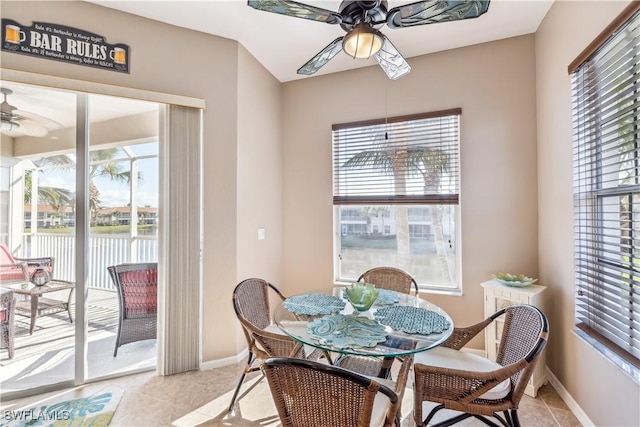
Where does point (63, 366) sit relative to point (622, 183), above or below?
below

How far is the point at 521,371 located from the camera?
1440 millimetres

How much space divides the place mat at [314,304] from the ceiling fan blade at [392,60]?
1.79m

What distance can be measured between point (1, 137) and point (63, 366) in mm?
1836

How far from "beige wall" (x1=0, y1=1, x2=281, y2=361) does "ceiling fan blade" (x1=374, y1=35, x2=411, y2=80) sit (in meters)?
1.41

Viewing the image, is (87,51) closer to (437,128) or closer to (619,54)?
(437,128)

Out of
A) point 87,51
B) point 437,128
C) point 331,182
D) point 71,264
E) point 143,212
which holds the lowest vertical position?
point 71,264

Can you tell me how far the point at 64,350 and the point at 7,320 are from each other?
450mm

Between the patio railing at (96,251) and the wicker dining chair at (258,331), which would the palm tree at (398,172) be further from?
the patio railing at (96,251)

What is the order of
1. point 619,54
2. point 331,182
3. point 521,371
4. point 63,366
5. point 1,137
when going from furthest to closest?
point 331,182
point 63,366
point 1,137
point 619,54
point 521,371

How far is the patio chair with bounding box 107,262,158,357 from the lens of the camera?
8.27ft

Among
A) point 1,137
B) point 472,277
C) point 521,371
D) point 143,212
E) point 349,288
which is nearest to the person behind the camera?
point 521,371

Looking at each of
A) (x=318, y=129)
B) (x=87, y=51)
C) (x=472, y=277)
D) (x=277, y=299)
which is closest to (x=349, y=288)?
(x=472, y=277)

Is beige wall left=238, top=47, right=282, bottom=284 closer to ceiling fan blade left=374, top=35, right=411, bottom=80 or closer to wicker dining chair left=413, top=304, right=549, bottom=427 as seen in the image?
ceiling fan blade left=374, top=35, right=411, bottom=80

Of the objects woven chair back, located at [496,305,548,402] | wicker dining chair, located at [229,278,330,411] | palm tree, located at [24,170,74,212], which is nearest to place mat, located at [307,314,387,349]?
wicker dining chair, located at [229,278,330,411]
